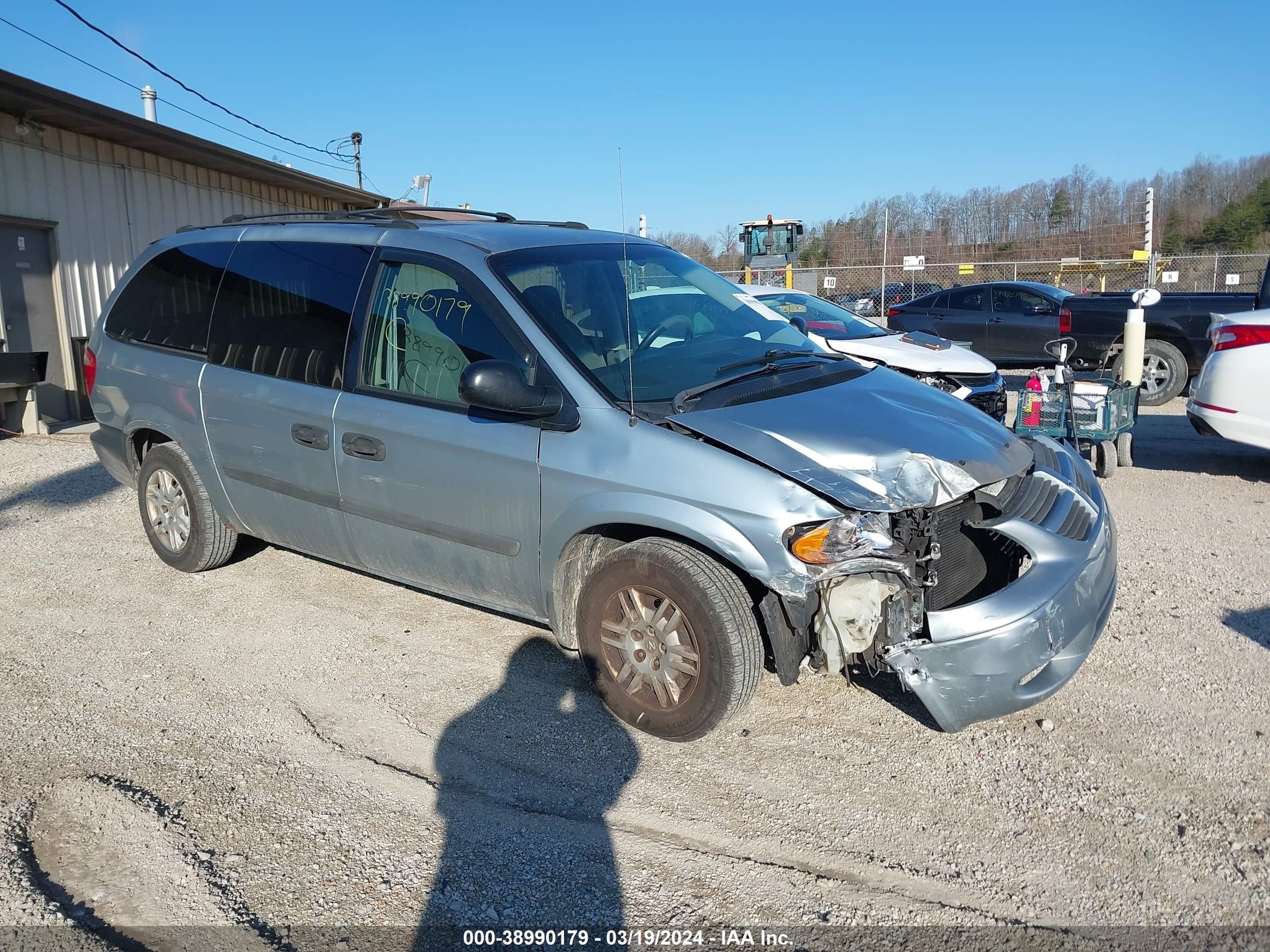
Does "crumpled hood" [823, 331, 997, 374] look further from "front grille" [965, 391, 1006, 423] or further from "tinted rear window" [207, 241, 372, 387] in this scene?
"tinted rear window" [207, 241, 372, 387]

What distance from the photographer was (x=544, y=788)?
345 cm

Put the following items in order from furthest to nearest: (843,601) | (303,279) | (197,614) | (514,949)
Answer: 1. (197,614)
2. (303,279)
3. (843,601)
4. (514,949)

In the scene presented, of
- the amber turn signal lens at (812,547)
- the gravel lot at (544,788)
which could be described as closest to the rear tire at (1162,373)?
the gravel lot at (544,788)

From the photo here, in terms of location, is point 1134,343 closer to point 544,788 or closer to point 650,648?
point 650,648

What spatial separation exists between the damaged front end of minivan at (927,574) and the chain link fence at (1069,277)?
21.9 metres

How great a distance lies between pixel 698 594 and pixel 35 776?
2.55 metres

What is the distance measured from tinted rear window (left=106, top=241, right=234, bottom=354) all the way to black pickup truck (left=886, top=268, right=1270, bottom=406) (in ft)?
25.8

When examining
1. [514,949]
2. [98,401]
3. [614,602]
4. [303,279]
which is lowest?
[514,949]

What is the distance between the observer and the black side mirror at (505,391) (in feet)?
12.0

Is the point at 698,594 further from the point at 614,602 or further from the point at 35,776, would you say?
the point at 35,776

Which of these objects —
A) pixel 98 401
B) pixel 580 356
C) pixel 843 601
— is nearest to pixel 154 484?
pixel 98 401

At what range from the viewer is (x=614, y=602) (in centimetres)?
372

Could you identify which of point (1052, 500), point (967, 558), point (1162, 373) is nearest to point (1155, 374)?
point (1162, 373)

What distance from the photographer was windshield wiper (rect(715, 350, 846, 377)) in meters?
4.12
